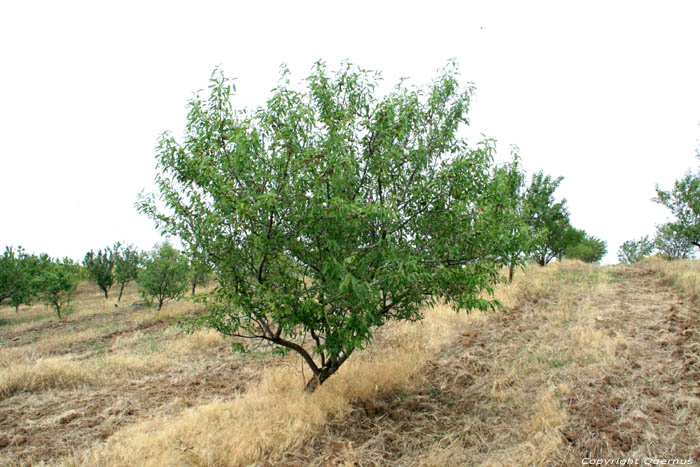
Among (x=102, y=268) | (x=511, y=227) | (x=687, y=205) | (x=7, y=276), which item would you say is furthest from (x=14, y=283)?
(x=687, y=205)

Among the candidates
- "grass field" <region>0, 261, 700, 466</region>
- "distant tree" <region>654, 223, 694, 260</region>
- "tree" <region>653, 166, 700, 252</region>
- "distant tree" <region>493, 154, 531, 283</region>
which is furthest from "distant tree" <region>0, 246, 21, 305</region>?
"distant tree" <region>654, 223, 694, 260</region>

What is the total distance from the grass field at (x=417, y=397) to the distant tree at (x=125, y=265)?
22.9 meters

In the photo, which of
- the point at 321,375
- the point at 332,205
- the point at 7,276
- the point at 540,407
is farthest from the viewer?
the point at 7,276

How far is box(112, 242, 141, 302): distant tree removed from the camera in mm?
35750

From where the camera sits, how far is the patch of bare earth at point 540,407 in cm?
572

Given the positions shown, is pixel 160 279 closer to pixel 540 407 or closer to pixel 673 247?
pixel 540 407

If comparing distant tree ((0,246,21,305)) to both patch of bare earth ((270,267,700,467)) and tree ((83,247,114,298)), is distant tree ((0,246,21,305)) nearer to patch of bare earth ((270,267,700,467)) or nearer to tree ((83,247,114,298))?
tree ((83,247,114,298))

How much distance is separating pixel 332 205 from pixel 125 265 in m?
37.7

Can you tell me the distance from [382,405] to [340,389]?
34.7 inches

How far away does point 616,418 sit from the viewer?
6227 millimetres

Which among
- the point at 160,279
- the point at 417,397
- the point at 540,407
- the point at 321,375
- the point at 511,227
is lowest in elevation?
the point at 417,397

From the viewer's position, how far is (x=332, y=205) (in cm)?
551

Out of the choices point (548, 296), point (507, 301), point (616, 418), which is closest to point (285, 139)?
point (616, 418)

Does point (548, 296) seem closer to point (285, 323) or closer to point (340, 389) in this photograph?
point (340, 389)
